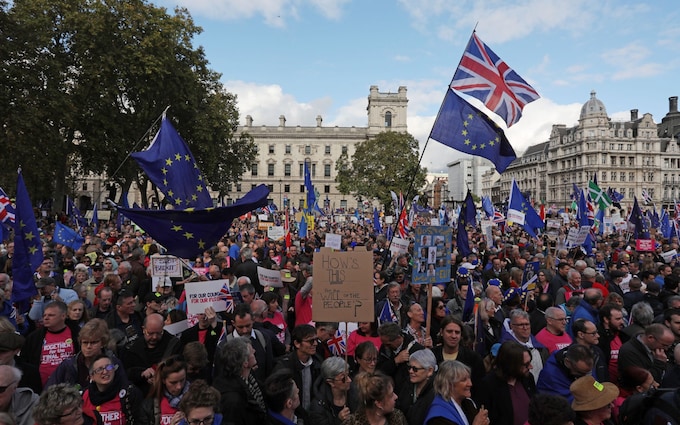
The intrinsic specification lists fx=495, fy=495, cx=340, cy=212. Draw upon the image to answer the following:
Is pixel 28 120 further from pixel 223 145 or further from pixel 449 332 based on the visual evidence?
pixel 449 332

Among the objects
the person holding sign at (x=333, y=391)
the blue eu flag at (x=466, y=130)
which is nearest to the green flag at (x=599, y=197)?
the blue eu flag at (x=466, y=130)

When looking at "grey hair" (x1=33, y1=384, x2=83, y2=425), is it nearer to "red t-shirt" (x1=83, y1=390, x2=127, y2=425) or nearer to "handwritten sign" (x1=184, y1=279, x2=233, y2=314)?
"red t-shirt" (x1=83, y1=390, x2=127, y2=425)

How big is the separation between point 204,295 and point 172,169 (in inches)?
79.9

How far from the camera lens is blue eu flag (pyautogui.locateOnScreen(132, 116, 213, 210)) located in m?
6.21

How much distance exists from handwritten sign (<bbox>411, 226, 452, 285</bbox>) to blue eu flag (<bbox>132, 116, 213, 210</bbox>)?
2897 millimetres

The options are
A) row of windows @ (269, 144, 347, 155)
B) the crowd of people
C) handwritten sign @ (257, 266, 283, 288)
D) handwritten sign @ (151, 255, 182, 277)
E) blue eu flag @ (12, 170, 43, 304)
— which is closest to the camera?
the crowd of people

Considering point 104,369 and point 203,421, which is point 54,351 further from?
point 203,421

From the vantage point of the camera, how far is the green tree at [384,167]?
53459mm

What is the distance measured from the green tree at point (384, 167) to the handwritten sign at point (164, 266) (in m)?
45.9

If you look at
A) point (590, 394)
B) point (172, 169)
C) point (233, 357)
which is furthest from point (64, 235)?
point (590, 394)

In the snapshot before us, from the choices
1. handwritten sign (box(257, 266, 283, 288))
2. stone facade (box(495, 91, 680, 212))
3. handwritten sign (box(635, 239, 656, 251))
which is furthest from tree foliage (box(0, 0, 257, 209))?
stone facade (box(495, 91, 680, 212))

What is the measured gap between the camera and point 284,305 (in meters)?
7.79

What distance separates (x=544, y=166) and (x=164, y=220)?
105402mm

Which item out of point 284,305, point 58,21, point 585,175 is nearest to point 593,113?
point 585,175
